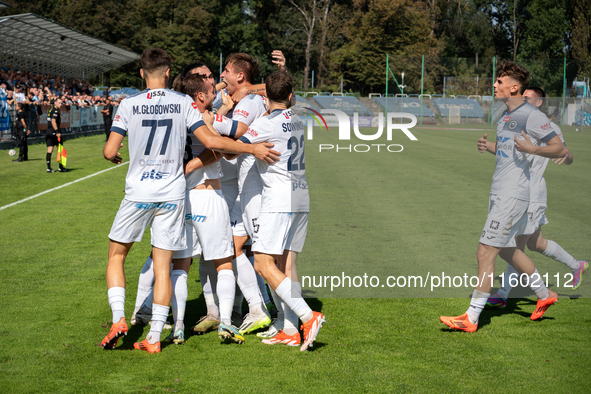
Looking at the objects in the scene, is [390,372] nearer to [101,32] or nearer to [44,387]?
[44,387]

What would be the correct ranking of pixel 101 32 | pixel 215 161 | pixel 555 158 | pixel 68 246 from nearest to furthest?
pixel 215 161 → pixel 555 158 → pixel 68 246 → pixel 101 32

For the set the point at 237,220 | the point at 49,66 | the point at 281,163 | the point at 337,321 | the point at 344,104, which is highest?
the point at 49,66

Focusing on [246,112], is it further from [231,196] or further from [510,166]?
[510,166]

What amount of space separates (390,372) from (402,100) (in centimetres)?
4073

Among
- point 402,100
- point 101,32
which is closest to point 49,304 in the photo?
point 402,100

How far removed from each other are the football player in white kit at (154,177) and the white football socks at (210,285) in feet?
2.04

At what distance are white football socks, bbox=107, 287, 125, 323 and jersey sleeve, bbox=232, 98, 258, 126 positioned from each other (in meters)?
1.69

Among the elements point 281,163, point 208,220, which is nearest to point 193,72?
point 281,163

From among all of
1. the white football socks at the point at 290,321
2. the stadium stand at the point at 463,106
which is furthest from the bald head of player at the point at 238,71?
the stadium stand at the point at 463,106

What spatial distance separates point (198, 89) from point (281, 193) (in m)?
1.17

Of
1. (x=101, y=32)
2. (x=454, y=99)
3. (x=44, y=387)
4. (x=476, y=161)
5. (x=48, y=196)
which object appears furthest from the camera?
(x=101, y=32)

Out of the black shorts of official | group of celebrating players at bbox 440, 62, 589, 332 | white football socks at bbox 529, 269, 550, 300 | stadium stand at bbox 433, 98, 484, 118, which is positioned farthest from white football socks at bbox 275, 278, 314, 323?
stadium stand at bbox 433, 98, 484, 118

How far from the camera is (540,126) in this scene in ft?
16.8

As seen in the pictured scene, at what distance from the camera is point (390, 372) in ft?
13.7
